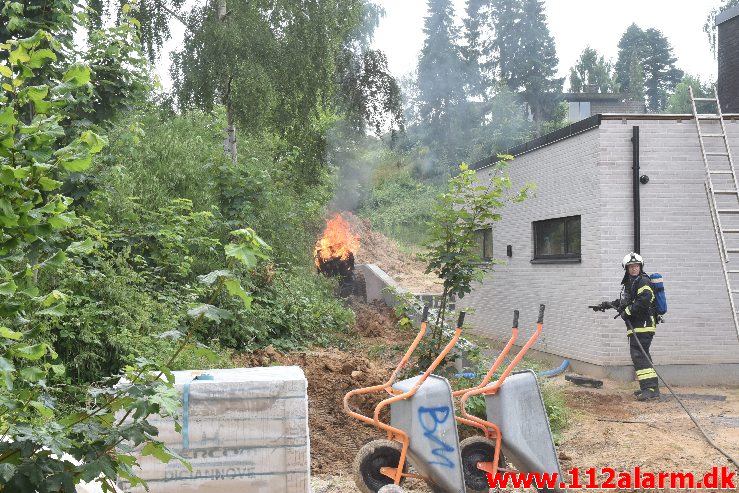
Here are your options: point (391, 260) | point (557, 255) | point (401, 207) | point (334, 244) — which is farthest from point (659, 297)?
point (401, 207)

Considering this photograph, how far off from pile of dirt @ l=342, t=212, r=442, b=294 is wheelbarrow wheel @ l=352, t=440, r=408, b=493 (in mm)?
19209

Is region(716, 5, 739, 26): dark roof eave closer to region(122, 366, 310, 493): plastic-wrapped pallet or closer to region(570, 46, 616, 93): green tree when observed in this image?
region(122, 366, 310, 493): plastic-wrapped pallet

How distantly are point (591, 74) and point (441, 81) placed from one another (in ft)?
90.1

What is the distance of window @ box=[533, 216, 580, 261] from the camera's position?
13.0 m

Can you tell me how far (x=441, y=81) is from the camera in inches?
2228

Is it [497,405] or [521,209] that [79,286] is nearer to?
[497,405]

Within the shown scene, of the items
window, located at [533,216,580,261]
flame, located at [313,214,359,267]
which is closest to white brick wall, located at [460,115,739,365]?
window, located at [533,216,580,261]

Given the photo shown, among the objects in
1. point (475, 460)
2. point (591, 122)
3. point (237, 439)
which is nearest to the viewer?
point (237, 439)

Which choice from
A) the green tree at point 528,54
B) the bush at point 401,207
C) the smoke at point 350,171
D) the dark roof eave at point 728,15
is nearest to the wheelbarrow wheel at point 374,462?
the dark roof eave at point 728,15

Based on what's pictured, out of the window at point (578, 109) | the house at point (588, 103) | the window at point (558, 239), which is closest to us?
the window at point (558, 239)

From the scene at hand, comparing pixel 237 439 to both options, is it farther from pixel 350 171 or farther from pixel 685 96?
pixel 685 96

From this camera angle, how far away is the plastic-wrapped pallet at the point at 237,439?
5480 mm

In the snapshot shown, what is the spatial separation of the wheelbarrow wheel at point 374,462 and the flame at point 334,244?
16.8 meters

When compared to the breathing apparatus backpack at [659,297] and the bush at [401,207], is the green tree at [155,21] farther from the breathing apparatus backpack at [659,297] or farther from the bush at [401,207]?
the bush at [401,207]
